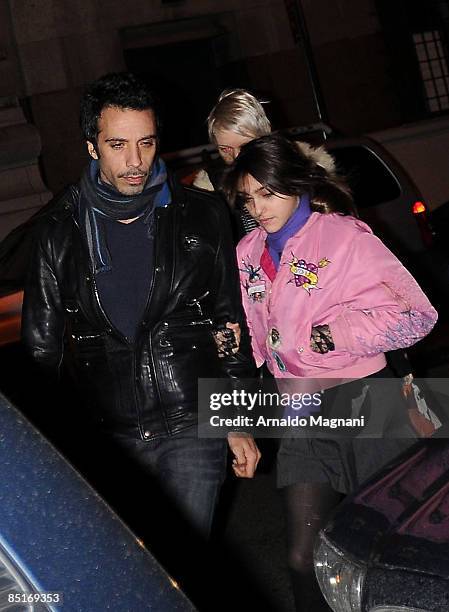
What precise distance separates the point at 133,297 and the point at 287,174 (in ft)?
2.22

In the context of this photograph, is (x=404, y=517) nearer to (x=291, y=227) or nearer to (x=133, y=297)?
(x=133, y=297)

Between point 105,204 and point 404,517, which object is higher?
point 105,204

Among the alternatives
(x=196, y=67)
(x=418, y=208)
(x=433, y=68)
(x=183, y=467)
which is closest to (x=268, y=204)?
(x=183, y=467)

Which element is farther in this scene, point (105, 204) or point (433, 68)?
point (433, 68)

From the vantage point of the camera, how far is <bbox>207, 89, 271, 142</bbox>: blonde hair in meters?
3.90

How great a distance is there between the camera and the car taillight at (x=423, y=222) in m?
7.59

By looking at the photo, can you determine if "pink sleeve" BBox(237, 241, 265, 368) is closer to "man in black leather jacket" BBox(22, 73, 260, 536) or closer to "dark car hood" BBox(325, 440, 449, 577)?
"man in black leather jacket" BBox(22, 73, 260, 536)

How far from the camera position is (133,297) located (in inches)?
117

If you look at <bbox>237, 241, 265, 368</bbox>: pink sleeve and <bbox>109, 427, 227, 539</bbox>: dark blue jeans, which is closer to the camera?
<bbox>109, 427, 227, 539</bbox>: dark blue jeans

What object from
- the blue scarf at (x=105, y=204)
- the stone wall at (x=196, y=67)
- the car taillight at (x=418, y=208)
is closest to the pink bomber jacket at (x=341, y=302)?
the blue scarf at (x=105, y=204)

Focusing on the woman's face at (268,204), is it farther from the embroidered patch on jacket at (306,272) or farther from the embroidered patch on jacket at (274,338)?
the embroidered patch on jacket at (274,338)

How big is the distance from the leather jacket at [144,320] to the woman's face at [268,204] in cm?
17

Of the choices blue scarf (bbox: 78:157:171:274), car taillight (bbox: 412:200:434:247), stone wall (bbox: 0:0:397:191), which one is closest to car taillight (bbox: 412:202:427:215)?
car taillight (bbox: 412:200:434:247)

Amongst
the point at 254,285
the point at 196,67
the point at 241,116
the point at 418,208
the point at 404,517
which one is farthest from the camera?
the point at 196,67
